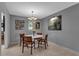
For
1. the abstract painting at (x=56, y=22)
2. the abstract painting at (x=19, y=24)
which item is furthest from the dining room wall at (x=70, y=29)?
the abstract painting at (x=19, y=24)

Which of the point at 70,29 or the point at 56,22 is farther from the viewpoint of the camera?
the point at 56,22

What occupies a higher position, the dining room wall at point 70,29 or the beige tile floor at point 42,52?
the dining room wall at point 70,29

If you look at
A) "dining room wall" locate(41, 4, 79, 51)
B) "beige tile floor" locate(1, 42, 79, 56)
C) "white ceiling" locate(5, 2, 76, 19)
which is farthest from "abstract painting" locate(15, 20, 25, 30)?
"dining room wall" locate(41, 4, 79, 51)

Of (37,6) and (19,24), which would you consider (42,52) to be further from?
(19,24)

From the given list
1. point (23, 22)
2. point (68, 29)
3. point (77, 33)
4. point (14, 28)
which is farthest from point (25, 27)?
point (77, 33)

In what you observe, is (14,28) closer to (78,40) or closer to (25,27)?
(25,27)

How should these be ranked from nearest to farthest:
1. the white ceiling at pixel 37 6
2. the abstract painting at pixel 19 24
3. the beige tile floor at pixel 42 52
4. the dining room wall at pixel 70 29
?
1. the white ceiling at pixel 37 6
2. the beige tile floor at pixel 42 52
3. the dining room wall at pixel 70 29
4. the abstract painting at pixel 19 24

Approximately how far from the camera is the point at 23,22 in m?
8.37

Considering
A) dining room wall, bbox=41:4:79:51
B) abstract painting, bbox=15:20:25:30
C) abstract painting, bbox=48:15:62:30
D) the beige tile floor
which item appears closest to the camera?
the beige tile floor

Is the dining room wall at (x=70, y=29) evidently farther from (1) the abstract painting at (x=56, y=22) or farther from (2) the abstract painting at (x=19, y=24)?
(2) the abstract painting at (x=19, y=24)

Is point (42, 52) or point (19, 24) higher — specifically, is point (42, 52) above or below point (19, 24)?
below

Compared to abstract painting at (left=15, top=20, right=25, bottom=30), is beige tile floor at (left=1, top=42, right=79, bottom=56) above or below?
below

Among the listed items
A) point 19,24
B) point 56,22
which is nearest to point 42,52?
point 56,22

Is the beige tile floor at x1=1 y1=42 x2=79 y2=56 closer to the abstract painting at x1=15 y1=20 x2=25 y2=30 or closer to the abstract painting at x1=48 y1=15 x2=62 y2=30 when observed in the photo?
the abstract painting at x1=48 y1=15 x2=62 y2=30
